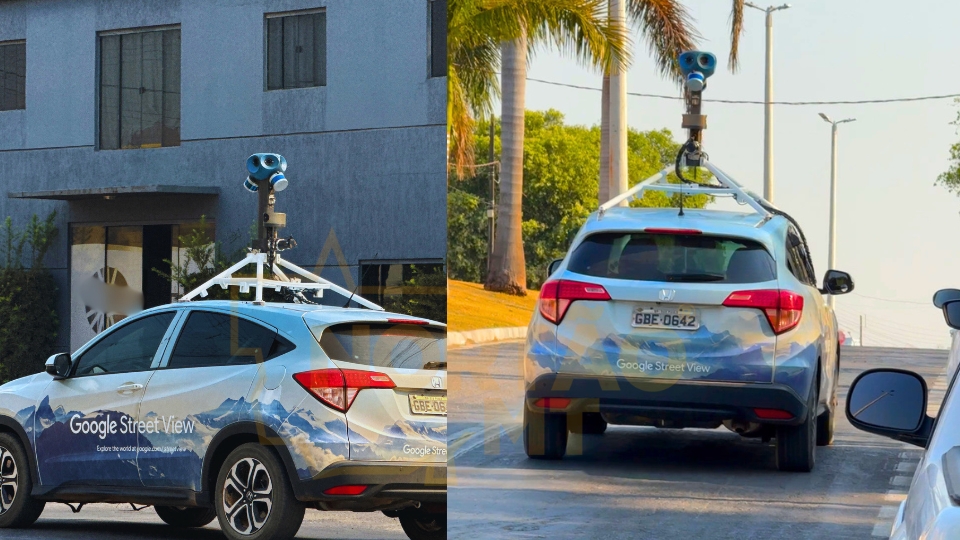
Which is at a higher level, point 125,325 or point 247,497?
point 125,325

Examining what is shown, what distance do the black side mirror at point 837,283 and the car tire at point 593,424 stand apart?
0.52m

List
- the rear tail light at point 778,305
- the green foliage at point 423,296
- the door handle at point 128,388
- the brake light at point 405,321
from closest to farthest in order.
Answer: the rear tail light at point 778,305 → the brake light at point 405,321 → the green foliage at point 423,296 → the door handle at point 128,388

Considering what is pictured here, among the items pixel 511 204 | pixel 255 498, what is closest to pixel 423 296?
pixel 255 498

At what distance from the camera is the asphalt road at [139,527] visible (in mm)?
4293

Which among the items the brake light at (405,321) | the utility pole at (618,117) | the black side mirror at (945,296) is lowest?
the brake light at (405,321)

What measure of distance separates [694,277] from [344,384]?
67.1 inches

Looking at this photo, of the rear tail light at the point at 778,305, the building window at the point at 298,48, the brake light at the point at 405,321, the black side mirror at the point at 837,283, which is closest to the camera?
the black side mirror at the point at 837,283

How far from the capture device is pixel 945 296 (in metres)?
1.76

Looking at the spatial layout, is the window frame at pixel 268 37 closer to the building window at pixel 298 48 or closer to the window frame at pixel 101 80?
the building window at pixel 298 48

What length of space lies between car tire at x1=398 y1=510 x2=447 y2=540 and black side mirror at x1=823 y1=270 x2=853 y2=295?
2.54 meters

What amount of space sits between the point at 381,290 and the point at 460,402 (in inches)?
62.7

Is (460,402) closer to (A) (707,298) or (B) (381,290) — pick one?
(A) (707,298)

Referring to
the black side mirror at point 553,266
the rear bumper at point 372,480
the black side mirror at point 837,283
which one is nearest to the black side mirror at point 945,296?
the black side mirror at point 837,283

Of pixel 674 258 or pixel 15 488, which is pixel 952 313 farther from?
pixel 15 488
